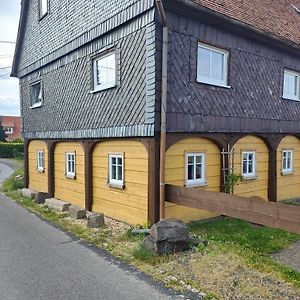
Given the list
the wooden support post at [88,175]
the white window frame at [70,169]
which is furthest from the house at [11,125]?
the wooden support post at [88,175]

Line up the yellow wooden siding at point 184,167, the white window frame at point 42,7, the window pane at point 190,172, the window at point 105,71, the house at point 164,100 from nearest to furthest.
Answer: the house at point 164,100
the yellow wooden siding at point 184,167
the window pane at point 190,172
the window at point 105,71
the white window frame at point 42,7

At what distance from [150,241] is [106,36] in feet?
19.5

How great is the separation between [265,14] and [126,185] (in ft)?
24.4

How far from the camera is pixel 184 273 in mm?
5309

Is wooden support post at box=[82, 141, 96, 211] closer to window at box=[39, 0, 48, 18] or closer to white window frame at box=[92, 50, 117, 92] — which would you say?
white window frame at box=[92, 50, 117, 92]

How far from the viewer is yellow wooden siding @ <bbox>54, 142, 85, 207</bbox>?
36.1 ft

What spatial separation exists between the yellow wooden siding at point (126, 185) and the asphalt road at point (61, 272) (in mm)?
1732

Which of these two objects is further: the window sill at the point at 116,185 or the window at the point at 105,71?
the window at the point at 105,71

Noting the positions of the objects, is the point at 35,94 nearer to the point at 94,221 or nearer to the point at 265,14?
the point at 94,221

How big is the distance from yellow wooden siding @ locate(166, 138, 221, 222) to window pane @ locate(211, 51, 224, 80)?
5.94ft

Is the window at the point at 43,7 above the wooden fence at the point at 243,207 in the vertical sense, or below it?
above

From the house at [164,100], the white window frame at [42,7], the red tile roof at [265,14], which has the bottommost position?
the house at [164,100]

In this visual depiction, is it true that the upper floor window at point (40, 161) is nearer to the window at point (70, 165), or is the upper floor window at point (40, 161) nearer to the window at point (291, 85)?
the window at point (70, 165)

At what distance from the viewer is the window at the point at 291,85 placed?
1145 cm
